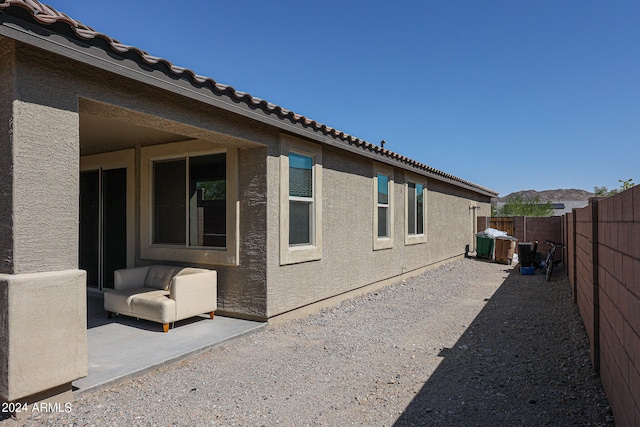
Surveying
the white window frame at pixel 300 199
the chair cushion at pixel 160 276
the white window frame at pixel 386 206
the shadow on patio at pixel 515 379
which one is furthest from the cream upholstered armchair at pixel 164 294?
the white window frame at pixel 386 206

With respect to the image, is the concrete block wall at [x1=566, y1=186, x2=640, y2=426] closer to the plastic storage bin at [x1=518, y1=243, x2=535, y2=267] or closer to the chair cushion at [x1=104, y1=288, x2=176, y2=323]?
the chair cushion at [x1=104, y1=288, x2=176, y2=323]

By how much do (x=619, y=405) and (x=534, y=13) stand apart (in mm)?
9141

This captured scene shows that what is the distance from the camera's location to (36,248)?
334 cm

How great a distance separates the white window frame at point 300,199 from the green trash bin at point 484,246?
37.2ft

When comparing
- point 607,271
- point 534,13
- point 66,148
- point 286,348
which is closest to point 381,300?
point 286,348

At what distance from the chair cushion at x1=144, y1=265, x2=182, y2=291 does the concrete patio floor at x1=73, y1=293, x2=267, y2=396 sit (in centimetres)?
65

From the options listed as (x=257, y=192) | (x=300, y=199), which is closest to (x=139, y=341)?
(x=257, y=192)

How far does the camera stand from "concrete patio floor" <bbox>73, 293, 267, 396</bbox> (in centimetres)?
410

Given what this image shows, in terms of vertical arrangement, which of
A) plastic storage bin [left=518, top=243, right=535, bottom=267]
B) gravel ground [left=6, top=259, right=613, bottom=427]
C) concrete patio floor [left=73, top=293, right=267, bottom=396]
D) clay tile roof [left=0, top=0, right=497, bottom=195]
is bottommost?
gravel ground [left=6, top=259, right=613, bottom=427]

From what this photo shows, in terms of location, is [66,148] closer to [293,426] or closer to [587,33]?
[293,426]

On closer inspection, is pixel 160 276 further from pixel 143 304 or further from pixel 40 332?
pixel 40 332

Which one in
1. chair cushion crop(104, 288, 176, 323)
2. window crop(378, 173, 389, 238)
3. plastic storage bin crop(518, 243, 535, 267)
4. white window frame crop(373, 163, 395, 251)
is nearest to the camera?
chair cushion crop(104, 288, 176, 323)

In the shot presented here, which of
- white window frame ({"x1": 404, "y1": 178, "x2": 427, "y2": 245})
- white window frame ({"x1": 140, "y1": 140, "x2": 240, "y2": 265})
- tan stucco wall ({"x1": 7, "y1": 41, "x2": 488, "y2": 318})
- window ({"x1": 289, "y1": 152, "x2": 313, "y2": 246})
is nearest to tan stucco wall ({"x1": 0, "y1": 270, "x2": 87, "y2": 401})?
tan stucco wall ({"x1": 7, "y1": 41, "x2": 488, "y2": 318})

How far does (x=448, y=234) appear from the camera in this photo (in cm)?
1512
